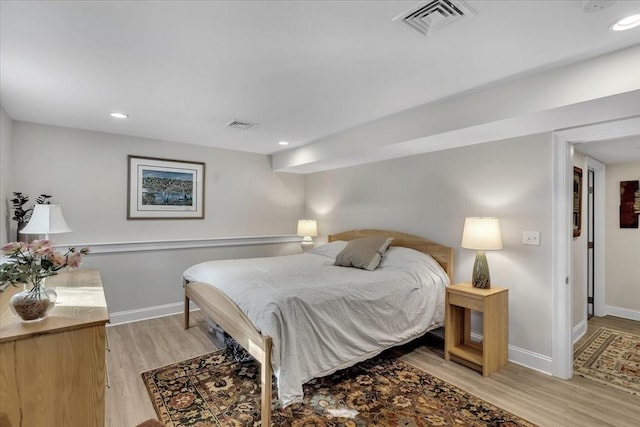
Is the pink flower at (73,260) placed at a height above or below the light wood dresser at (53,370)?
above

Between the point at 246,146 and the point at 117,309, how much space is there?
257cm

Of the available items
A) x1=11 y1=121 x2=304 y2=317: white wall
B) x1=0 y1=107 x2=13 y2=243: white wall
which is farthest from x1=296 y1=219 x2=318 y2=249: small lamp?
x1=0 y1=107 x2=13 y2=243: white wall

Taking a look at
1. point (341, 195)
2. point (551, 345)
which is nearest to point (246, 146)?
point (341, 195)

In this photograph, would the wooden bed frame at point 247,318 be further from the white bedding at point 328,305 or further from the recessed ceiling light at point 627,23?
the recessed ceiling light at point 627,23

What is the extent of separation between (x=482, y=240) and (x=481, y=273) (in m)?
0.30

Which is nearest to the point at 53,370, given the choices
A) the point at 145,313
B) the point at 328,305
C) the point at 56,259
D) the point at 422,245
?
the point at 56,259

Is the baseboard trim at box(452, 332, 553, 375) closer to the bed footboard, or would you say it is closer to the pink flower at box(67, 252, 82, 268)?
the bed footboard

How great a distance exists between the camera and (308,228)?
4.93 m

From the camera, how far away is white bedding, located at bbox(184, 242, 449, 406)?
2010mm

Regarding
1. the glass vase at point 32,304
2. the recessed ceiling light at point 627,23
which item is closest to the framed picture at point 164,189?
the glass vase at point 32,304

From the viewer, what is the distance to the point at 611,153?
3.54m

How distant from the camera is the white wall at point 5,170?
2.85m

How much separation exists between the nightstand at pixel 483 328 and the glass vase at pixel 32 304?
9.26 ft

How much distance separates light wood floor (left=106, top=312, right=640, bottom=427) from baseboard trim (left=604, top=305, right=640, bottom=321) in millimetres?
2340
